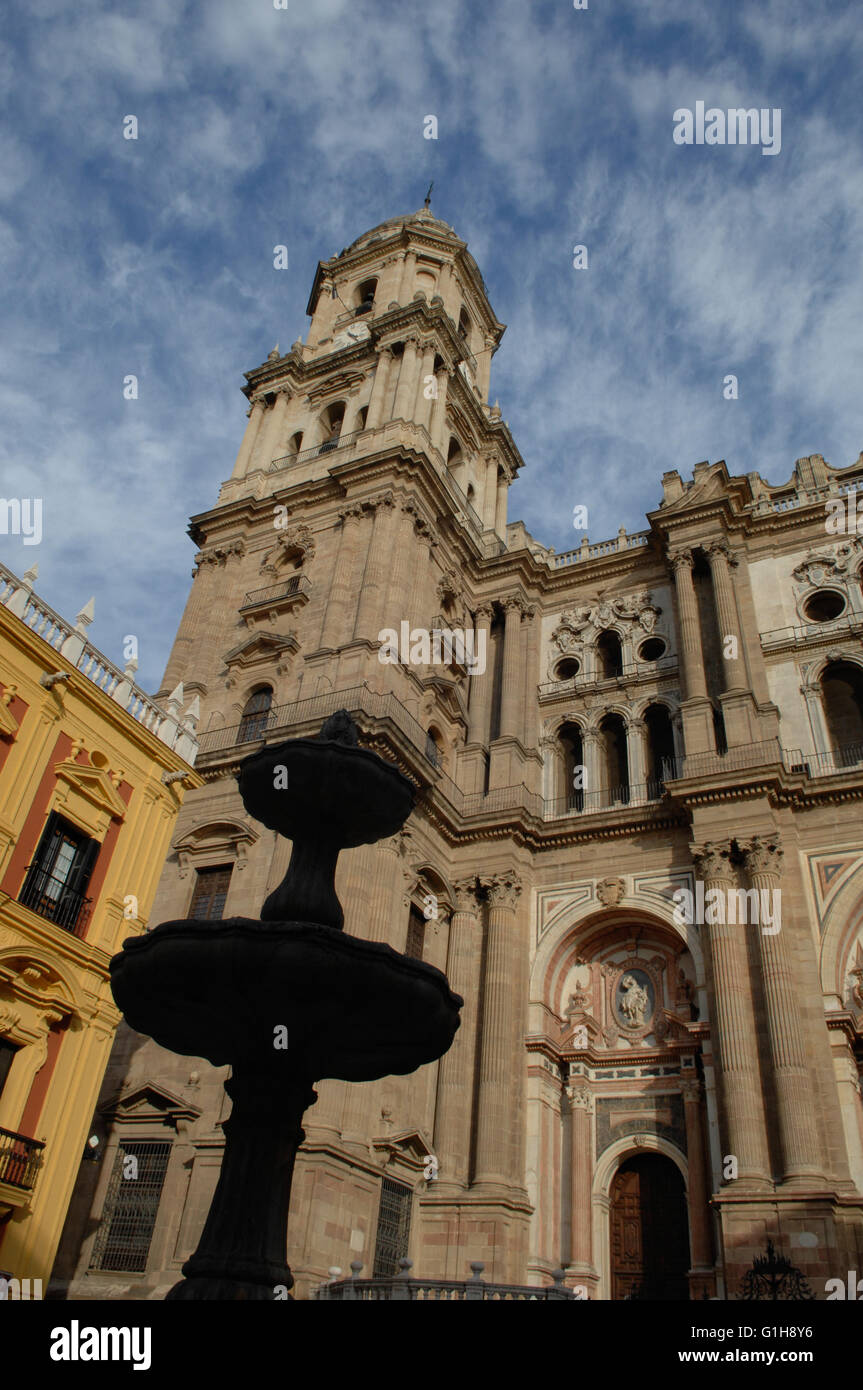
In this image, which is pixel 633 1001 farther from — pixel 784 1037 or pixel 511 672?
pixel 511 672

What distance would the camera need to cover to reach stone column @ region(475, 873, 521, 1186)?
19.2 metres

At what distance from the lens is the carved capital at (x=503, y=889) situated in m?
22.3

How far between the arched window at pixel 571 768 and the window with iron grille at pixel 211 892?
336 inches

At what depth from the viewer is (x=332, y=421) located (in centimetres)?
3256

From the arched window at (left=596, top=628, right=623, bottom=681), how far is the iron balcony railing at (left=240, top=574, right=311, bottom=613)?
800 centimetres

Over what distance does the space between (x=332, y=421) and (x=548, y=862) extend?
1679 cm

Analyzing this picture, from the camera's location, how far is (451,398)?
105ft

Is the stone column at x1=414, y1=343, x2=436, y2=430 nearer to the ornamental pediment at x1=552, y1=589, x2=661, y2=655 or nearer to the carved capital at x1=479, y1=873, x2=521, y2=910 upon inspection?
the ornamental pediment at x1=552, y1=589, x2=661, y2=655

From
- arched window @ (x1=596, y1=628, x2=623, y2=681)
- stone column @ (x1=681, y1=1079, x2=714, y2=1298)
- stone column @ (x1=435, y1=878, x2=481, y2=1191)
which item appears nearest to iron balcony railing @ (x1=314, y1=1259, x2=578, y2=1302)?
stone column @ (x1=681, y1=1079, x2=714, y2=1298)

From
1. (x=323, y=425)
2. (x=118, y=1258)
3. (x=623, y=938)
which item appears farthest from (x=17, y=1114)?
(x=323, y=425)

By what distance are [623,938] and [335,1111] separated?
8.29 meters

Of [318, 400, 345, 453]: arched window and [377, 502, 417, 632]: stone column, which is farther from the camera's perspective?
[318, 400, 345, 453]: arched window

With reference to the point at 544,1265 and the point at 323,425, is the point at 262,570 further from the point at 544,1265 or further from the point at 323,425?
the point at 544,1265
